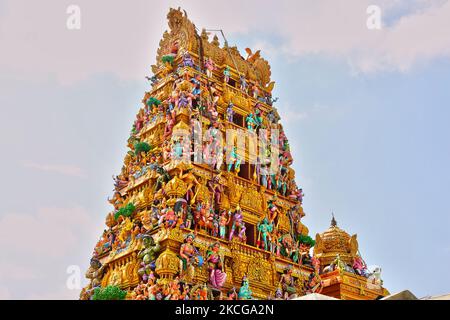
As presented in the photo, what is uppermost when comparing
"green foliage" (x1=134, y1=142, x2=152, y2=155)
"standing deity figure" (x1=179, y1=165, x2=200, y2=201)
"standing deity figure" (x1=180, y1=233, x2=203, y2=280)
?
"green foliage" (x1=134, y1=142, x2=152, y2=155)

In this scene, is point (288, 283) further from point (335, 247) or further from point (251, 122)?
point (251, 122)

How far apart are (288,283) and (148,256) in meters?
7.18

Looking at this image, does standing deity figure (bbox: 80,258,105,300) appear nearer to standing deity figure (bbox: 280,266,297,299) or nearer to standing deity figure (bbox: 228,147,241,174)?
standing deity figure (bbox: 228,147,241,174)

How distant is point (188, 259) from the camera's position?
22.1 metres

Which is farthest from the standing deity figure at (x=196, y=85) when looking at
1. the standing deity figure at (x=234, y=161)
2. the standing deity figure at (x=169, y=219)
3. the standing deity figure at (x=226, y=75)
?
the standing deity figure at (x=169, y=219)

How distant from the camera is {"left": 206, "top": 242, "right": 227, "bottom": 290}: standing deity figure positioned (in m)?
22.7

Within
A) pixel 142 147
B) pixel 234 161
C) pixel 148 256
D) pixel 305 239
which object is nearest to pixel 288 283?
pixel 305 239

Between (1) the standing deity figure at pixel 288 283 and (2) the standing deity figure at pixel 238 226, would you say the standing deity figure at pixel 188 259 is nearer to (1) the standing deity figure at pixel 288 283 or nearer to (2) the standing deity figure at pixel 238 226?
(2) the standing deity figure at pixel 238 226

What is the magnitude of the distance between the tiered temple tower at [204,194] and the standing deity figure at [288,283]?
2.0 inches

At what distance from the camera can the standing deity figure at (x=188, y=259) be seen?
21906 mm

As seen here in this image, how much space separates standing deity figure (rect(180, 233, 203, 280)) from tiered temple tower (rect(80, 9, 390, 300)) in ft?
0.13

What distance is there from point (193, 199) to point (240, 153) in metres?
4.47

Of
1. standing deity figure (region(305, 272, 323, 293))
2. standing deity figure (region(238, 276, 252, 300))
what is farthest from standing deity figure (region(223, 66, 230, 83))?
standing deity figure (region(238, 276, 252, 300))
